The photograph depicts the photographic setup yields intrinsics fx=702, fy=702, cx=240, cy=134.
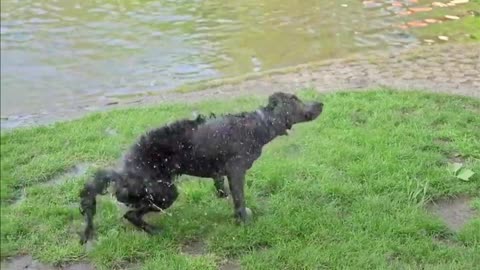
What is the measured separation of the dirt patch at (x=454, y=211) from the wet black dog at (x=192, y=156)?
92cm

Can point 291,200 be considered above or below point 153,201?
below

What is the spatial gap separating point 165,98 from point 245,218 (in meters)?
1.83

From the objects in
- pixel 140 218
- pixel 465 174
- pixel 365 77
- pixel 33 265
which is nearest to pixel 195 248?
pixel 140 218

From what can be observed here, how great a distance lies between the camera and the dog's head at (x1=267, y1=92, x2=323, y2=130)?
143 inches

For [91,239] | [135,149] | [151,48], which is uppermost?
[151,48]

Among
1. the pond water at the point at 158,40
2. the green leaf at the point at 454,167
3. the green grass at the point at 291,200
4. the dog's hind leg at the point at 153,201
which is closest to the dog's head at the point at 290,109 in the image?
the green grass at the point at 291,200

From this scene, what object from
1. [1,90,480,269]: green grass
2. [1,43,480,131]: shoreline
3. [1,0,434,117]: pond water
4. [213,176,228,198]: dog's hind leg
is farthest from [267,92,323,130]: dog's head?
[1,43,480,131]: shoreline

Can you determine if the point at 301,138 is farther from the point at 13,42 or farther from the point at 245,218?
the point at 13,42

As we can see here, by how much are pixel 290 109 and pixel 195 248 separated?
34.1 inches

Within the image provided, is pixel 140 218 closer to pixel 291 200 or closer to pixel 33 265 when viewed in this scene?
pixel 33 265

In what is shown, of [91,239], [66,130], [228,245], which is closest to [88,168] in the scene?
[66,130]

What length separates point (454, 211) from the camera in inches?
157

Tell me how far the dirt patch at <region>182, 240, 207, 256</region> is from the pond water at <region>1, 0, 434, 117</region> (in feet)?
3.03

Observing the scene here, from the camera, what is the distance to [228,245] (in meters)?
3.54
